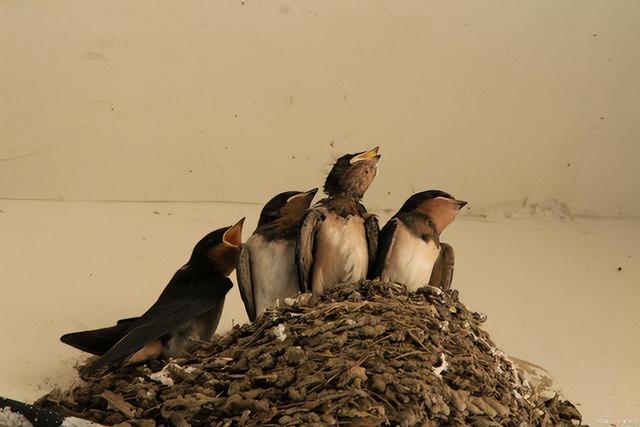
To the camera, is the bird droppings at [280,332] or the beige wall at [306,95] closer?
the bird droppings at [280,332]

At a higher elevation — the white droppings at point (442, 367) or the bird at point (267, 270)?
the bird at point (267, 270)

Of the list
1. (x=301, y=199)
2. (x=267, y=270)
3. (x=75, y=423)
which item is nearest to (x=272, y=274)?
(x=267, y=270)

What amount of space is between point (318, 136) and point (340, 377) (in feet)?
5.14

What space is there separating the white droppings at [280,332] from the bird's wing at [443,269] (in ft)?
2.01

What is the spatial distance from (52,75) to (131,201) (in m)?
0.57

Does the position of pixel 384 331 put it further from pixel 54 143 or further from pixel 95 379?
pixel 54 143

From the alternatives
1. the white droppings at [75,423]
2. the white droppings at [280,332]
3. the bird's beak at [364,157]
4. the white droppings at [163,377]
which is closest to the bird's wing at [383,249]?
the bird's beak at [364,157]

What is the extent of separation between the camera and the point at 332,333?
8.68 ft

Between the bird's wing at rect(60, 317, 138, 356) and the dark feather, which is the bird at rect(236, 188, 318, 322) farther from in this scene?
the bird's wing at rect(60, 317, 138, 356)

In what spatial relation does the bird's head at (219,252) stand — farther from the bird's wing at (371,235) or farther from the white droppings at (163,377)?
the white droppings at (163,377)

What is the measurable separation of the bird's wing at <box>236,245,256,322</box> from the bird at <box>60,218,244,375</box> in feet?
0.12

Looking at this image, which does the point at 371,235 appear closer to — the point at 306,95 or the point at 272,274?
the point at 272,274

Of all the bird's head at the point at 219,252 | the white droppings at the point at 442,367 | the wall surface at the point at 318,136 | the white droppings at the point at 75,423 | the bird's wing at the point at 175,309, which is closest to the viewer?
→ the white droppings at the point at 75,423

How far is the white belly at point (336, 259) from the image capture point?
296 cm
